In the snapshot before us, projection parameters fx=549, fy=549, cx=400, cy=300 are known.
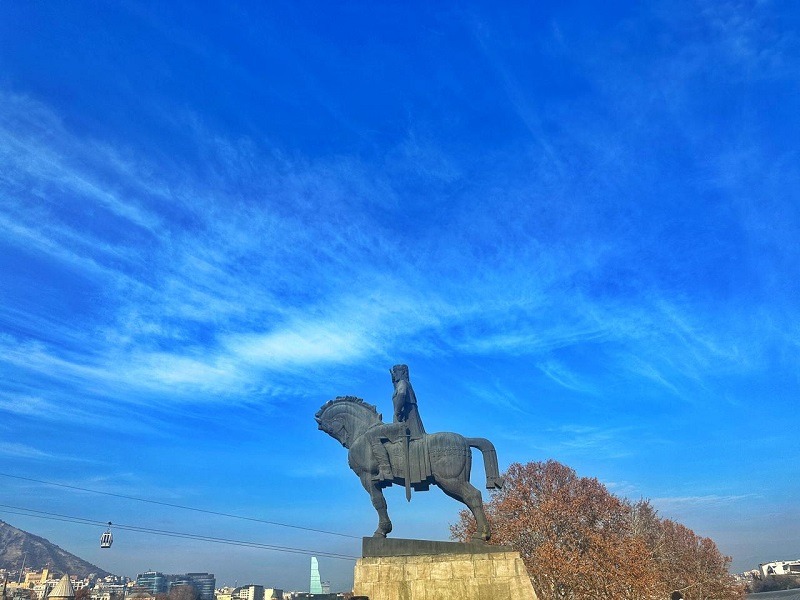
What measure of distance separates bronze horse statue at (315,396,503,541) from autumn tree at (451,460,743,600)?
47.4 ft

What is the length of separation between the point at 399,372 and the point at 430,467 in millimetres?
2742

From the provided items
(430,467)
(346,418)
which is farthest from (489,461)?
(346,418)

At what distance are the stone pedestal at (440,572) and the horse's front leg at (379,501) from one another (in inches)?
28.4

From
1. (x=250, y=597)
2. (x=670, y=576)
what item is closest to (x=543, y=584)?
(x=670, y=576)

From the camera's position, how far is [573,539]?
2866 cm

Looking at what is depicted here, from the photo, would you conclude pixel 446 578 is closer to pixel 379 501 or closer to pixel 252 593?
pixel 379 501

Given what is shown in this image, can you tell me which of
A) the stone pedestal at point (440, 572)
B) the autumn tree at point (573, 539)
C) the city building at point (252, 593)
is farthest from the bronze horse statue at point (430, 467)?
the city building at point (252, 593)

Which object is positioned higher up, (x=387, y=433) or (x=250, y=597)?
(x=387, y=433)

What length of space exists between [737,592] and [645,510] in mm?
8902

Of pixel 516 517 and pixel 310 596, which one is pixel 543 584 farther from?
pixel 310 596

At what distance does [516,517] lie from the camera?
97.7 ft

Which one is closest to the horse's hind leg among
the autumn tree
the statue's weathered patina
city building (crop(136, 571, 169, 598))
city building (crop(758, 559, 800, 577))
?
the statue's weathered patina

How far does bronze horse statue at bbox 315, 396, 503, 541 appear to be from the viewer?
42.4ft

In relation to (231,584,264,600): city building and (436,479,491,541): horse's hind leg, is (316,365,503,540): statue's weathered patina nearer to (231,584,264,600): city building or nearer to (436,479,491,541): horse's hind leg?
(436,479,491,541): horse's hind leg
